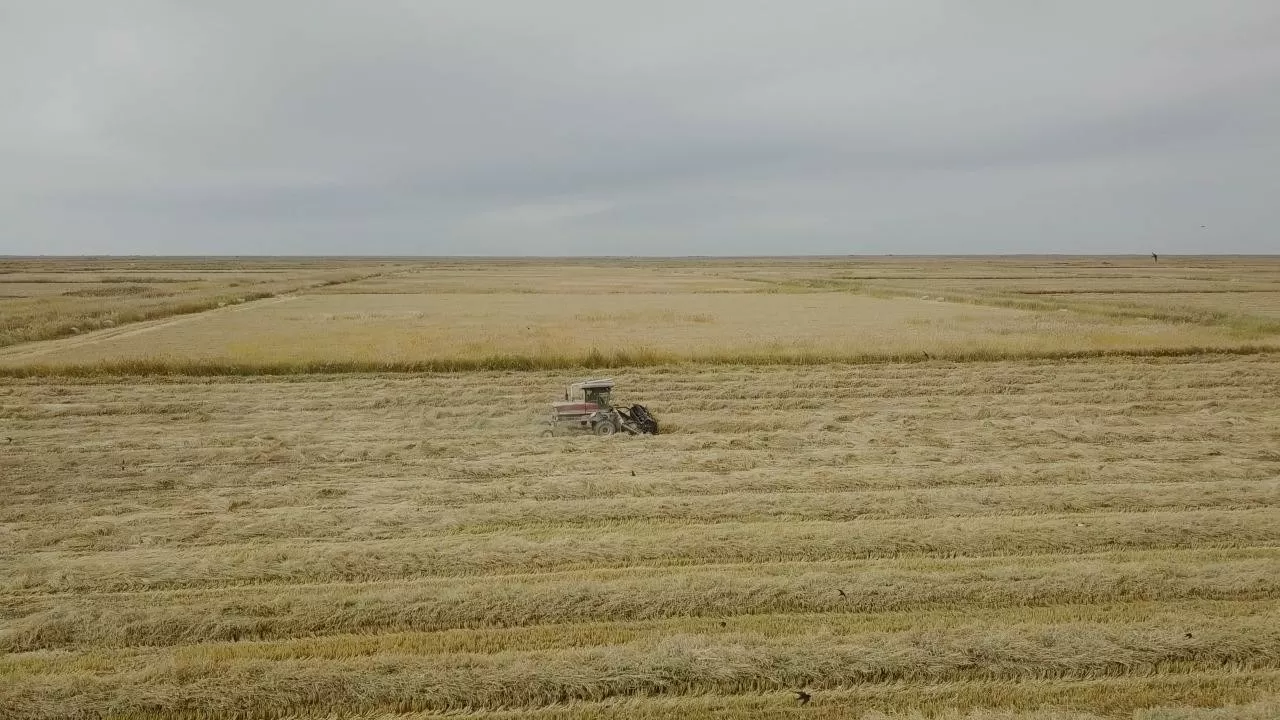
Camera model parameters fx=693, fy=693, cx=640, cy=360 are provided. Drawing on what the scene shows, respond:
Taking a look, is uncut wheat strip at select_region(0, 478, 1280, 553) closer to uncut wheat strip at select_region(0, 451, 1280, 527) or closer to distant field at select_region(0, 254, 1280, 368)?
uncut wheat strip at select_region(0, 451, 1280, 527)

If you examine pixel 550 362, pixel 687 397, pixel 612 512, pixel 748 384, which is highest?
pixel 550 362

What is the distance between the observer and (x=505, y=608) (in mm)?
7562

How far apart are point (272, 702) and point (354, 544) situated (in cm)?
327

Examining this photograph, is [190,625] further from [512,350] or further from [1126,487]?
[512,350]

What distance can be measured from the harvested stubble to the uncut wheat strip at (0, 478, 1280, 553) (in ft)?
0.18

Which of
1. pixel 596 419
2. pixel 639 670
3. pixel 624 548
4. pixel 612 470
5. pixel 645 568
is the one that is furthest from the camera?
pixel 596 419

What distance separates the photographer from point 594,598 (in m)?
7.69

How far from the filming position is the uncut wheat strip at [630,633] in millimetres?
6672

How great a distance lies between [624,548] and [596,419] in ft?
21.2

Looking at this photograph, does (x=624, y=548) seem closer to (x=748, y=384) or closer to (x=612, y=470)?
(x=612, y=470)

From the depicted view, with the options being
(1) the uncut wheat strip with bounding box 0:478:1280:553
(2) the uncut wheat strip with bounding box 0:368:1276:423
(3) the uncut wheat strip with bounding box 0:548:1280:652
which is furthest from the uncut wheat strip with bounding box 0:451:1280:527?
(2) the uncut wheat strip with bounding box 0:368:1276:423

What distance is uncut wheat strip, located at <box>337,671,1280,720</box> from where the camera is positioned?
229 inches

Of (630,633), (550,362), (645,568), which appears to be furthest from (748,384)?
(630,633)

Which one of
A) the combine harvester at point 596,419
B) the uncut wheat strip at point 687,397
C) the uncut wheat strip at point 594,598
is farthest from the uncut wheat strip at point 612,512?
the uncut wheat strip at point 687,397
